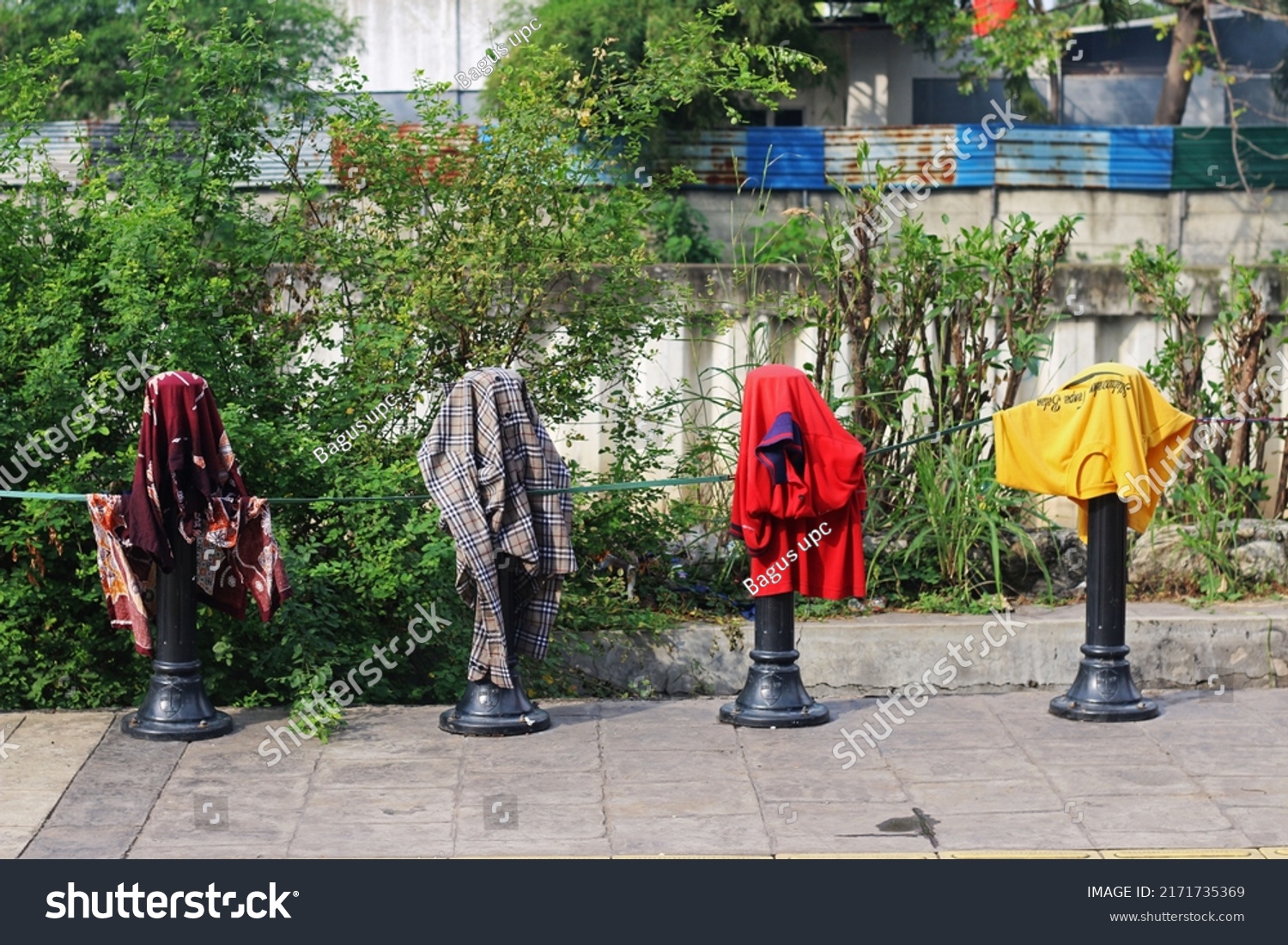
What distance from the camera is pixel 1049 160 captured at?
22266 millimetres

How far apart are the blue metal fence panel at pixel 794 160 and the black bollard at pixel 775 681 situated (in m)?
15.8

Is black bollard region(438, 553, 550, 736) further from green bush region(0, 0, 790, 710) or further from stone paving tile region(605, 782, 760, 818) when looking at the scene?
stone paving tile region(605, 782, 760, 818)

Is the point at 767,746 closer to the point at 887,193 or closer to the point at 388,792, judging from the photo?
the point at 388,792

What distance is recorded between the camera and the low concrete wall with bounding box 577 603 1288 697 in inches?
306

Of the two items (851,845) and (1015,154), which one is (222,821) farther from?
(1015,154)

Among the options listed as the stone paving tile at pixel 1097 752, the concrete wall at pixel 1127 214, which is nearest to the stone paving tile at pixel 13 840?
the stone paving tile at pixel 1097 752

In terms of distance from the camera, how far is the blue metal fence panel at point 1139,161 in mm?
22578

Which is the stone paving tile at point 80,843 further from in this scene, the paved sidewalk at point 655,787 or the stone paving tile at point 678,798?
the stone paving tile at point 678,798

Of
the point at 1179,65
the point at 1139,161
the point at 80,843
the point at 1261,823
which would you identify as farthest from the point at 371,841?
the point at 1179,65

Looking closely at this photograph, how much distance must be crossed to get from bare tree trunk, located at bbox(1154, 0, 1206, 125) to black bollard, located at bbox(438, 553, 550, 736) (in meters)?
19.1

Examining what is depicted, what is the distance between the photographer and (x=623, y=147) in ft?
26.9

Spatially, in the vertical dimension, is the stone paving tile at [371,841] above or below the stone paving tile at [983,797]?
above

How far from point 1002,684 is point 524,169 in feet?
11.5

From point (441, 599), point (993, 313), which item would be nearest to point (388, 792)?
point (441, 599)
